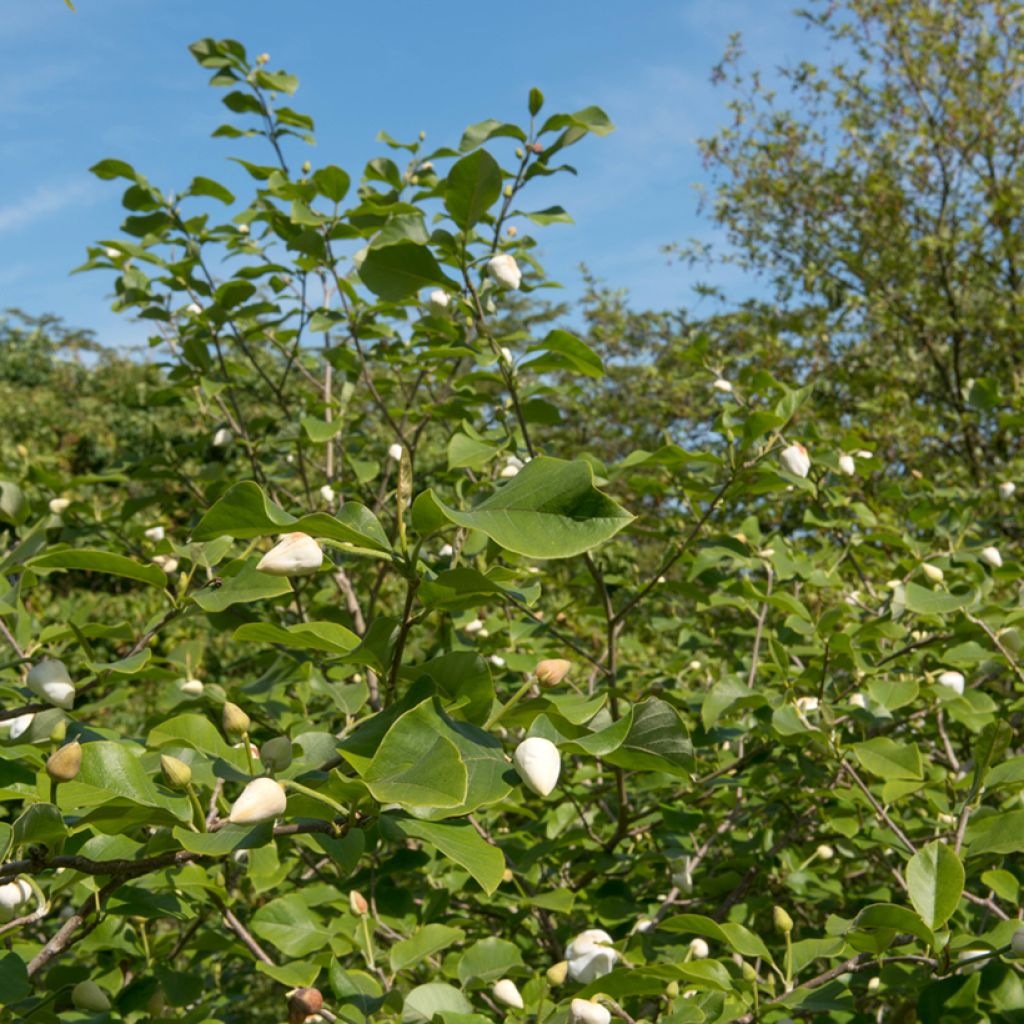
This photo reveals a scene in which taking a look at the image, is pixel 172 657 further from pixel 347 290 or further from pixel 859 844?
pixel 859 844

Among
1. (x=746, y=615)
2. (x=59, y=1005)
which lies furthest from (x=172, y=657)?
(x=746, y=615)

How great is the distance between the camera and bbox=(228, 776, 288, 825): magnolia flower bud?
2.40 ft

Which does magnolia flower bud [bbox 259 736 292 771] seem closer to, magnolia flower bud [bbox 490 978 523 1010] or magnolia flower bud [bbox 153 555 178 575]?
magnolia flower bud [bbox 490 978 523 1010]

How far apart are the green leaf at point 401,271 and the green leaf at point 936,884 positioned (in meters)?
0.91

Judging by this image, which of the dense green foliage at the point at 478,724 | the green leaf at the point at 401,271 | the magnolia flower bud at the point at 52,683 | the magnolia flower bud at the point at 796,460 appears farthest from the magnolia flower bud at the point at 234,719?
the magnolia flower bud at the point at 796,460

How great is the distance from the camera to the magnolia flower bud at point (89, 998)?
1178 mm

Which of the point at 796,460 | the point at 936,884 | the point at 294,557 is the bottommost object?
the point at 936,884

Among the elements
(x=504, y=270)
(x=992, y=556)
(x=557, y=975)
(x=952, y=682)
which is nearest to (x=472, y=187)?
(x=504, y=270)

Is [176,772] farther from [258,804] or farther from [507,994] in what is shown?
[507,994]

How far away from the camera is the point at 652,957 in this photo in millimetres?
1468

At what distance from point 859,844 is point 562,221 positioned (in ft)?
4.19

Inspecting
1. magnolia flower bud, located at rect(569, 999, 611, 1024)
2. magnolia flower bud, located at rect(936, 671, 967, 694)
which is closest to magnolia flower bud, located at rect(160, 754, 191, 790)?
magnolia flower bud, located at rect(569, 999, 611, 1024)

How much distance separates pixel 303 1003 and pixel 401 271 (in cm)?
90

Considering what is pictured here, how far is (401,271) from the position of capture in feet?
4.35
